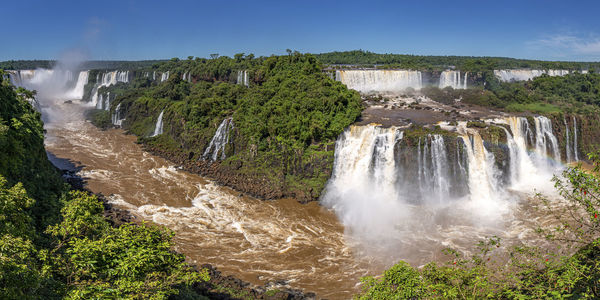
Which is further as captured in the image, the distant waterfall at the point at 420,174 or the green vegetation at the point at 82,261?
the distant waterfall at the point at 420,174

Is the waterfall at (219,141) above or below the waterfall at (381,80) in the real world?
below

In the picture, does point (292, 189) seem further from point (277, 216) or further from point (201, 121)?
point (201, 121)

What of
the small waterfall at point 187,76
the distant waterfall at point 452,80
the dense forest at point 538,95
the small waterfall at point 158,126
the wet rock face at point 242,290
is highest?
the small waterfall at point 187,76

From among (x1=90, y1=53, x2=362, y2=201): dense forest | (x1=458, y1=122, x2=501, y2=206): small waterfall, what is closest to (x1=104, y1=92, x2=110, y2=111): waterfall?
(x1=90, y1=53, x2=362, y2=201): dense forest

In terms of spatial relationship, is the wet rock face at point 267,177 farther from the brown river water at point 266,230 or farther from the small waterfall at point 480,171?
the small waterfall at point 480,171

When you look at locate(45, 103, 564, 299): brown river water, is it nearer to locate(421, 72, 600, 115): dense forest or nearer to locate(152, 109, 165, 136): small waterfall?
locate(152, 109, 165, 136): small waterfall

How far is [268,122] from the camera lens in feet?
94.2

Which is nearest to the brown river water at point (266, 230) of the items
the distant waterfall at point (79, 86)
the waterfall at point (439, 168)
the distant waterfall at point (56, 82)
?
the waterfall at point (439, 168)

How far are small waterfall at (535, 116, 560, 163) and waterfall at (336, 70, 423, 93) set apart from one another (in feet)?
70.9

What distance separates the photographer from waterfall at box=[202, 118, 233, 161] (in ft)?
99.0

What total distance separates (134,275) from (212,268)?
906 centimetres

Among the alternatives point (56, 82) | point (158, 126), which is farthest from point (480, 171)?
point (56, 82)

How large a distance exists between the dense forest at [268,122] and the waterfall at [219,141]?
48 cm

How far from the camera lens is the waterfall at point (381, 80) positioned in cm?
4620
